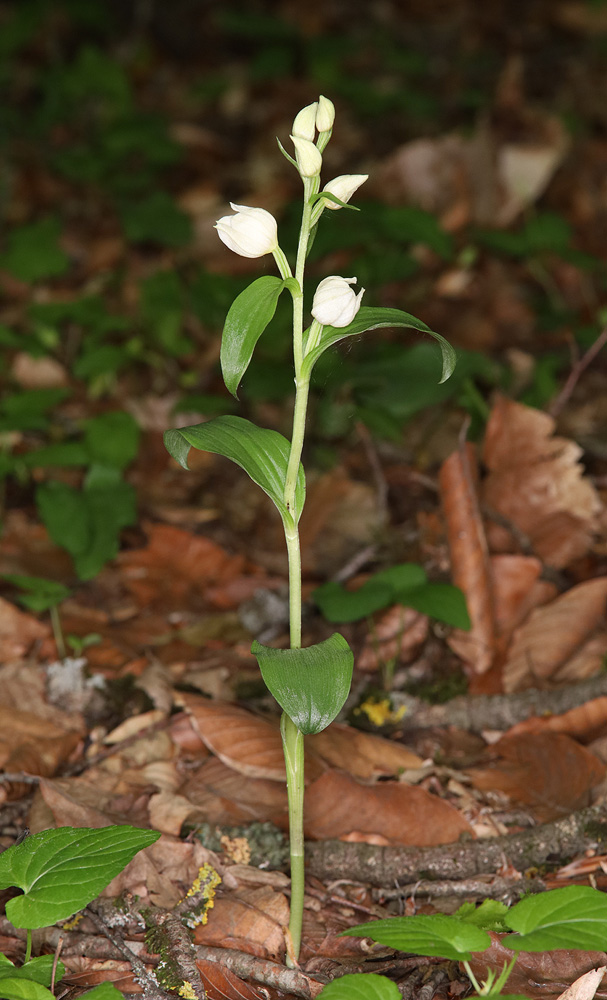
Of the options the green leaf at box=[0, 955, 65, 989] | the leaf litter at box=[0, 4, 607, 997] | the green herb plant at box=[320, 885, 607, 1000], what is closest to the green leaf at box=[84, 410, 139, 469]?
the leaf litter at box=[0, 4, 607, 997]

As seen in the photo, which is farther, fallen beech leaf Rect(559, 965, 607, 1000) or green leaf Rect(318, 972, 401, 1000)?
fallen beech leaf Rect(559, 965, 607, 1000)

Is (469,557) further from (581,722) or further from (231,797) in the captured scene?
(231,797)

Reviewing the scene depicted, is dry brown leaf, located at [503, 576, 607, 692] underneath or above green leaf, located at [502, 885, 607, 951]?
underneath

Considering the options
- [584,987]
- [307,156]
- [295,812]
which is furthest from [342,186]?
[584,987]

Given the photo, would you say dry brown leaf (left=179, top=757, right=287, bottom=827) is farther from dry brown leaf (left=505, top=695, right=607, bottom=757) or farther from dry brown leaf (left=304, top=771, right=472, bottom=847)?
dry brown leaf (left=505, top=695, right=607, bottom=757)

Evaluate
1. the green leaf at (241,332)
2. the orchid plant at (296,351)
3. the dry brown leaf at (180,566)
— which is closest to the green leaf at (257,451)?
the orchid plant at (296,351)

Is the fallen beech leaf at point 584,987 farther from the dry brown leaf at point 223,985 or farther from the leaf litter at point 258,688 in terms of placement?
the dry brown leaf at point 223,985
